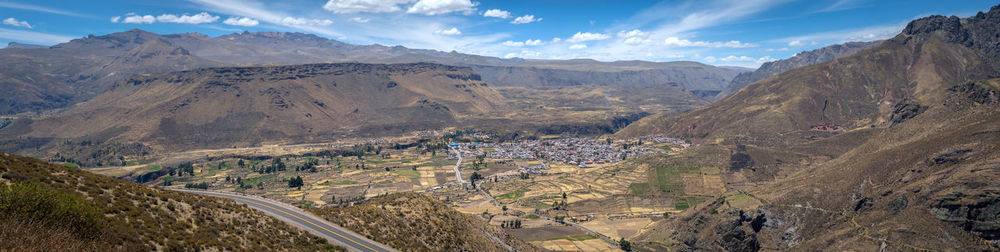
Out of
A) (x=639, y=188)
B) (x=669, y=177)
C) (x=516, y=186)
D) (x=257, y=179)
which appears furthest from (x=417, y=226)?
(x=257, y=179)

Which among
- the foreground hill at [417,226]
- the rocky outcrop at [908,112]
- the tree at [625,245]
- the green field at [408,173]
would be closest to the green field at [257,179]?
the green field at [408,173]

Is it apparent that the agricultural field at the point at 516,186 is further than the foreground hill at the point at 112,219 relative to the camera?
Yes

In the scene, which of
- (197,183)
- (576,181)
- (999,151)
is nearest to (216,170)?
(197,183)

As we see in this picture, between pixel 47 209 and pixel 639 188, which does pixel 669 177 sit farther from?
pixel 47 209

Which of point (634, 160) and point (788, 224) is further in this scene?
point (634, 160)

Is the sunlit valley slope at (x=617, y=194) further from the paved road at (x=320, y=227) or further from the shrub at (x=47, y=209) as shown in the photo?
the paved road at (x=320, y=227)

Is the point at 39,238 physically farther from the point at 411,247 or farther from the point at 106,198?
the point at 411,247
